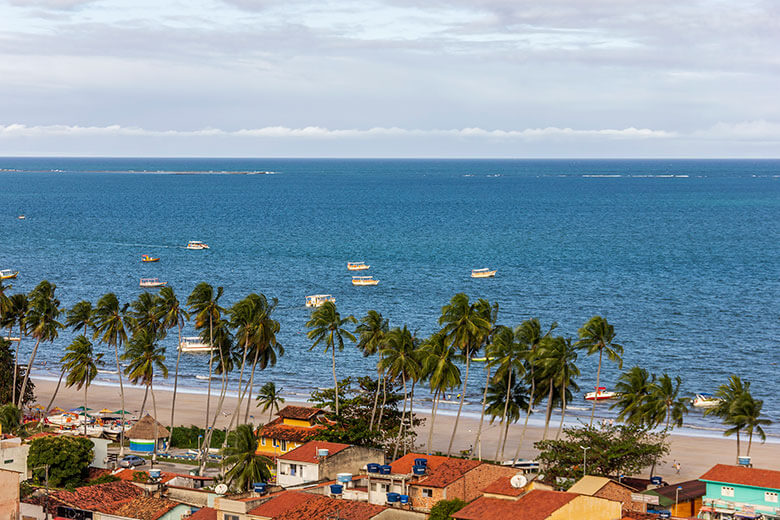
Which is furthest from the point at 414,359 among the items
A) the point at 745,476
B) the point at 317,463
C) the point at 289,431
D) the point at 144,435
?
the point at 745,476

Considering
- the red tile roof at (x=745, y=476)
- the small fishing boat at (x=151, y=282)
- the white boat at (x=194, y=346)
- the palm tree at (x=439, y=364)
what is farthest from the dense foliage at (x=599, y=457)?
the small fishing boat at (x=151, y=282)

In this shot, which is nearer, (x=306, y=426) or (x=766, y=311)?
(x=306, y=426)

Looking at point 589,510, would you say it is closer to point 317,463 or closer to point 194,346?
point 317,463

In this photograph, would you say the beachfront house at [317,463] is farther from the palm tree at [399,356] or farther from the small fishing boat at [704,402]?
the small fishing boat at [704,402]

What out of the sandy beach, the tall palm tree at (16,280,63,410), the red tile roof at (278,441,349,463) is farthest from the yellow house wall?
the tall palm tree at (16,280,63,410)

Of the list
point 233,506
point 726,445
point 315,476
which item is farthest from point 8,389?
point 726,445

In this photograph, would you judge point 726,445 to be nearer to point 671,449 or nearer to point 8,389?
point 671,449
